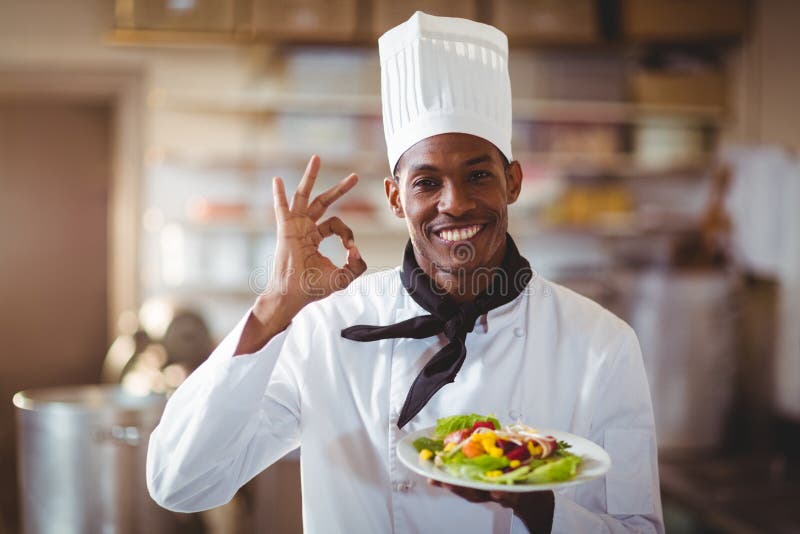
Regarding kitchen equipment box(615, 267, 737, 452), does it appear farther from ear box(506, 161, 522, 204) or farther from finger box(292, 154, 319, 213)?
finger box(292, 154, 319, 213)

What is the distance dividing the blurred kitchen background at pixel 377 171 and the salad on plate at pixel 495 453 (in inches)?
102

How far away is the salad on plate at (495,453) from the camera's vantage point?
939mm

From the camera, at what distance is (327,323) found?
133 cm

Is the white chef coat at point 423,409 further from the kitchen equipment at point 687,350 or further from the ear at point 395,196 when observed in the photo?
the kitchen equipment at point 687,350

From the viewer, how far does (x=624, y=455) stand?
117 centimetres

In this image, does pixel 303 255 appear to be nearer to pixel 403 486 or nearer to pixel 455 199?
pixel 455 199

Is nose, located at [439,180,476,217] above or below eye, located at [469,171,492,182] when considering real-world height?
below

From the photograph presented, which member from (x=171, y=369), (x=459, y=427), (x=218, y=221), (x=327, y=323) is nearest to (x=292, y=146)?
(x=218, y=221)

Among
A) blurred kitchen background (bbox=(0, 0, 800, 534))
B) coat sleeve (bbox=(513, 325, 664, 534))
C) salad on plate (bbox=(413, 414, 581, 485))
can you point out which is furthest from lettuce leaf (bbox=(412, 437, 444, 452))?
blurred kitchen background (bbox=(0, 0, 800, 534))

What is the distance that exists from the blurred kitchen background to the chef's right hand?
2462mm

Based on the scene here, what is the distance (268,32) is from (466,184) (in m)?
2.80

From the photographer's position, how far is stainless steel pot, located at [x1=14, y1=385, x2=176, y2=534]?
6.23 feet

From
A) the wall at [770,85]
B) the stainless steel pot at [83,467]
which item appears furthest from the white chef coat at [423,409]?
the wall at [770,85]

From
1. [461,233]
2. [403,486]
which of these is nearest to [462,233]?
[461,233]
